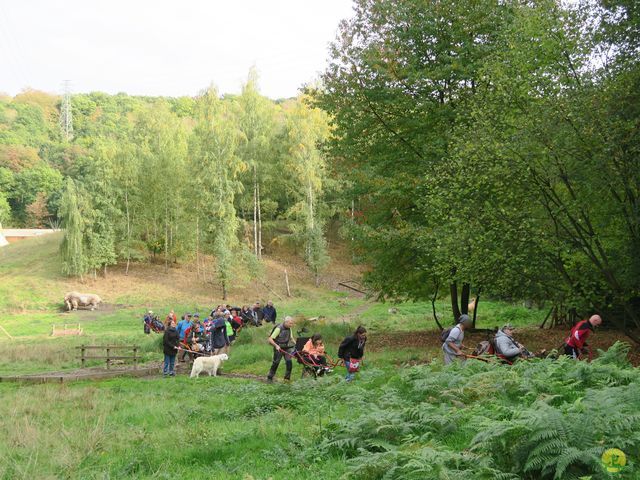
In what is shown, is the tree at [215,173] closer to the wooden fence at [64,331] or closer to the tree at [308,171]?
the tree at [308,171]

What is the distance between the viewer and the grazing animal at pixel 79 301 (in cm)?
3991

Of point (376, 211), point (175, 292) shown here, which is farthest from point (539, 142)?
point (175, 292)

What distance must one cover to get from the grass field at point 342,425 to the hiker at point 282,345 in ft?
4.51

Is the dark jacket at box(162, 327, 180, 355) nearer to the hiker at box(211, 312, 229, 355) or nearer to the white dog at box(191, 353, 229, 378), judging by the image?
the white dog at box(191, 353, 229, 378)

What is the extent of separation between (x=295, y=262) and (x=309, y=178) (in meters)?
10.3

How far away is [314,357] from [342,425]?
25.8 ft

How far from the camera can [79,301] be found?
132 ft

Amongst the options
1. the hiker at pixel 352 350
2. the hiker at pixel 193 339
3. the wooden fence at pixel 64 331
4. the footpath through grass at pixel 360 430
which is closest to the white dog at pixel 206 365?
the hiker at pixel 193 339

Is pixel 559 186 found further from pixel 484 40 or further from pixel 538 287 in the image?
pixel 484 40

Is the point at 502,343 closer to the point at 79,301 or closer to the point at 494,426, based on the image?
the point at 494,426

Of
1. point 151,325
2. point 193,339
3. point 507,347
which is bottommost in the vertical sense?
point 151,325

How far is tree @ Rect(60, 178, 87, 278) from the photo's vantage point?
44.2 meters

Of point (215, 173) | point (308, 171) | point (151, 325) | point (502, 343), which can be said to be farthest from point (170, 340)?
point (308, 171)

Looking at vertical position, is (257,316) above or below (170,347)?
below
